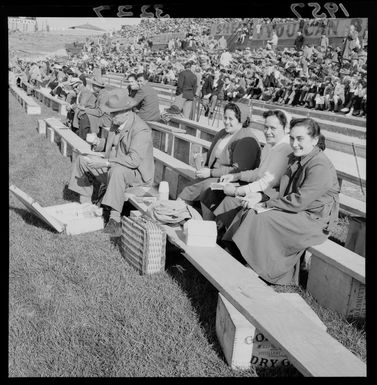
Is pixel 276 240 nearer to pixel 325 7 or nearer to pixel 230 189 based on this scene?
pixel 230 189

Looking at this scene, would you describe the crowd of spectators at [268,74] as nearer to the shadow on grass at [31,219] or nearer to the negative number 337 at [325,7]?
the shadow on grass at [31,219]

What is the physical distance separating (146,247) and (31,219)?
170 centimetres

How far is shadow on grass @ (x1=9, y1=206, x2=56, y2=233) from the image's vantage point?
15.0 feet

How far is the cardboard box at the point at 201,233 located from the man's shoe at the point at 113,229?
1.14 meters

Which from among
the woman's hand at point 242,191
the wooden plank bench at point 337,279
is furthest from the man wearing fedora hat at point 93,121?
the wooden plank bench at point 337,279

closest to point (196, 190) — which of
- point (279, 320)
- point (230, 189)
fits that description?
point (230, 189)

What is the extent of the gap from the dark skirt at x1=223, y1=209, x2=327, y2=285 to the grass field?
0.22m

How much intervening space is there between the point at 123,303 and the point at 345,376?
1.56m

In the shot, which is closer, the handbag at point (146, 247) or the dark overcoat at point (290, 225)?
the dark overcoat at point (290, 225)

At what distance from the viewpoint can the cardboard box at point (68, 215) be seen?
4.33 metres

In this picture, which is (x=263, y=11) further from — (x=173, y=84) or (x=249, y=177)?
(x=173, y=84)

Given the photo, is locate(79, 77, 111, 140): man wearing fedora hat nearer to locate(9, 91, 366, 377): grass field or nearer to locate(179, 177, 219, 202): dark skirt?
locate(179, 177, 219, 202): dark skirt

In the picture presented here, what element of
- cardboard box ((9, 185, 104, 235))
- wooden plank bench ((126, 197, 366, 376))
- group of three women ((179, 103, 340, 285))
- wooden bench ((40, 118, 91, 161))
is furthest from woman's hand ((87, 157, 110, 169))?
wooden plank bench ((126, 197, 366, 376))
